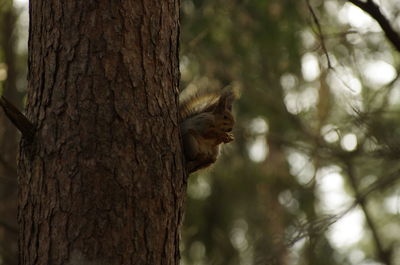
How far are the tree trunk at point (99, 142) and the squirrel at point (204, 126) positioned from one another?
0.30ft

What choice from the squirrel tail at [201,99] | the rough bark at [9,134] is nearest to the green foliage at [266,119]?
the rough bark at [9,134]

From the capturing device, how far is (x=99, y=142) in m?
2.17

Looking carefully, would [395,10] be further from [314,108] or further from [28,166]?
[314,108]

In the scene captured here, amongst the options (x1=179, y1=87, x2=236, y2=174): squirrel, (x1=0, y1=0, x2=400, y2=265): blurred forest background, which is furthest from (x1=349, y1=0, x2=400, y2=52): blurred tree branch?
(x1=0, y1=0, x2=400, y2=265): blurred forest background

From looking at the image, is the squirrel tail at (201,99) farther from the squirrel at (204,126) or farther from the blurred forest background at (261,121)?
the blurred forest background at (261,121)

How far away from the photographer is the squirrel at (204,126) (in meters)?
2.45

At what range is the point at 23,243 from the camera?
2.20m

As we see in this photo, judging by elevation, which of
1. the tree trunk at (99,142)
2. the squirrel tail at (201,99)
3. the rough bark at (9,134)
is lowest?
the tree trunk at (99,142)

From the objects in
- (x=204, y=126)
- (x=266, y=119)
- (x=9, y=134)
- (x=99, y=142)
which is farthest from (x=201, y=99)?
(x=266, y=119)

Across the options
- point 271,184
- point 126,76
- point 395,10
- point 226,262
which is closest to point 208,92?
point 126,76

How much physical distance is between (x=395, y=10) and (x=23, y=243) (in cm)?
303

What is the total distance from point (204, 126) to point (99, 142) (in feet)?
1.63

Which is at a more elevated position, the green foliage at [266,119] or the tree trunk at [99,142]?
the green foliage at [266,119]

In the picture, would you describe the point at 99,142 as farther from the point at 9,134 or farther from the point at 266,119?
the point at 266,119
